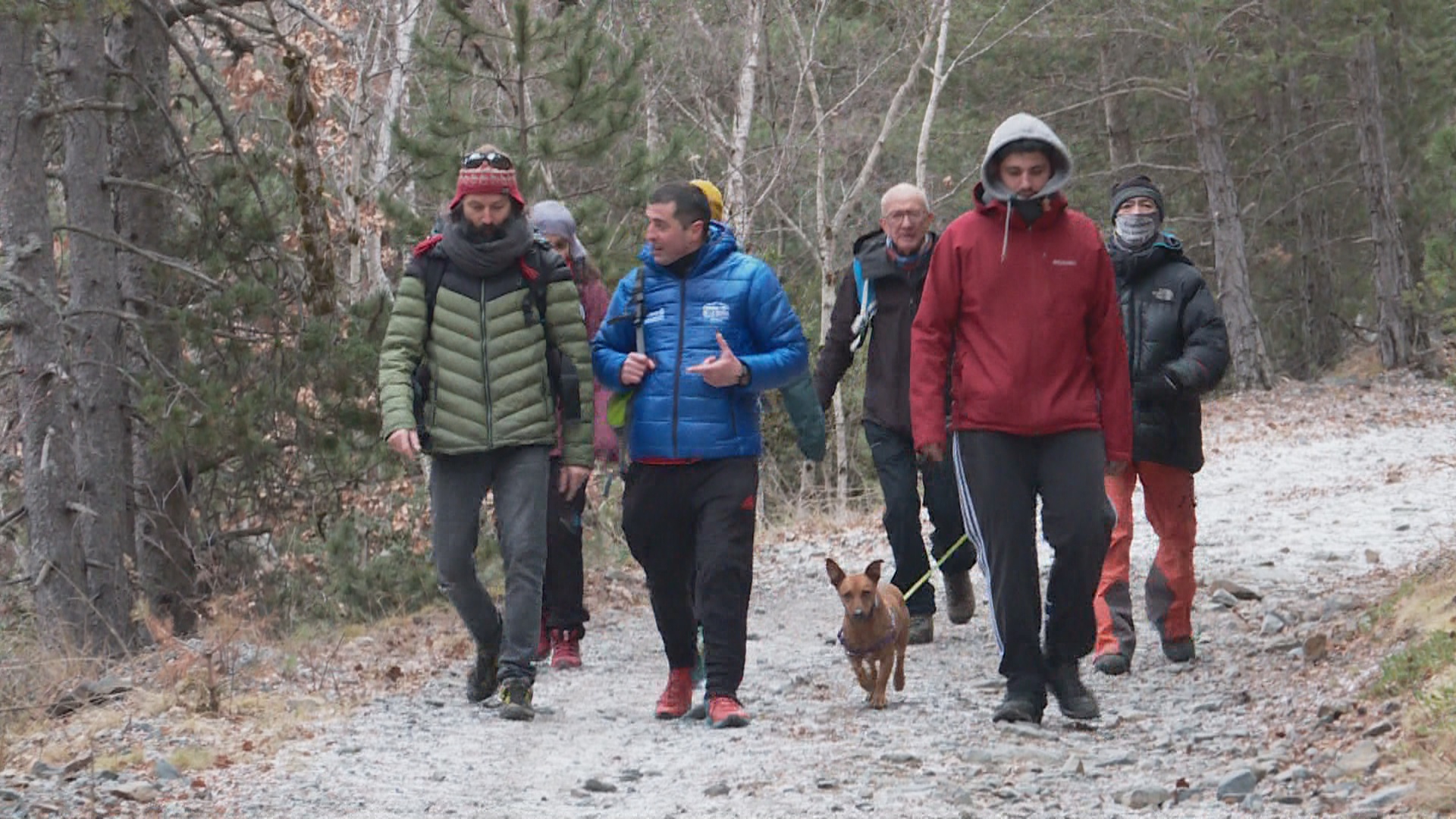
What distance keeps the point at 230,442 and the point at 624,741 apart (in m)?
6.09

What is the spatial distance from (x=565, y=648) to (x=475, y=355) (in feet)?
8.29

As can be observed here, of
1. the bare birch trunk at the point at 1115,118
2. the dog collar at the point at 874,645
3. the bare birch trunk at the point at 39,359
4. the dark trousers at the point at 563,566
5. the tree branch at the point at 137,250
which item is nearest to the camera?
the dog collar at the point at 874,645

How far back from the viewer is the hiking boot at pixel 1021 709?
707 centimetres

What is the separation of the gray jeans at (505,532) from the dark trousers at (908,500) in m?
2.27

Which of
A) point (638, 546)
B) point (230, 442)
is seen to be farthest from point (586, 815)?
point (230, 442)

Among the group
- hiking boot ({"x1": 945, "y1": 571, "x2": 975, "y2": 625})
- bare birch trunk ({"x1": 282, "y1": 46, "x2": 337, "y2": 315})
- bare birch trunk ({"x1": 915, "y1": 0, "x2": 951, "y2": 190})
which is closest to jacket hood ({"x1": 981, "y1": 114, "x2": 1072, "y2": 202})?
hiking boot ({"x1": 945, "y1": 571, "x2": 975, "y2": 625})

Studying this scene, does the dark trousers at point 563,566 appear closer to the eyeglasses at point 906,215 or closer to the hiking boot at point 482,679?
the hiking boot at point 482,679

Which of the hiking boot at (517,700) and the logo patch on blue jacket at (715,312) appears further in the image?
the hiking boot at (517,700)

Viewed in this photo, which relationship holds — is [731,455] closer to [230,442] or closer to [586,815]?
[586,815]

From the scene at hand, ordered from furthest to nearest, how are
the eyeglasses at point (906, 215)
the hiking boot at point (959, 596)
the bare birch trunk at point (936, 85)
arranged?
the bare birch trunk at point (936, 85) → the hiking boot at point (959, 596) → the eyeglasses at point (906, 215)

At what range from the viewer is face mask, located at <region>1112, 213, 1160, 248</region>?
831 centimetres

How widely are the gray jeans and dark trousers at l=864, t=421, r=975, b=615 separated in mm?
A: 2274

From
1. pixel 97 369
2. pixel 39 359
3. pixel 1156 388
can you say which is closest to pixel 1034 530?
pixel 1156 388

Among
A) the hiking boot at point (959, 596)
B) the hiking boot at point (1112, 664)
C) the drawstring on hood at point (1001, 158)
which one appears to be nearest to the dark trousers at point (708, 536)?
Answer: the drawstring on hood at point (1001, 158)
